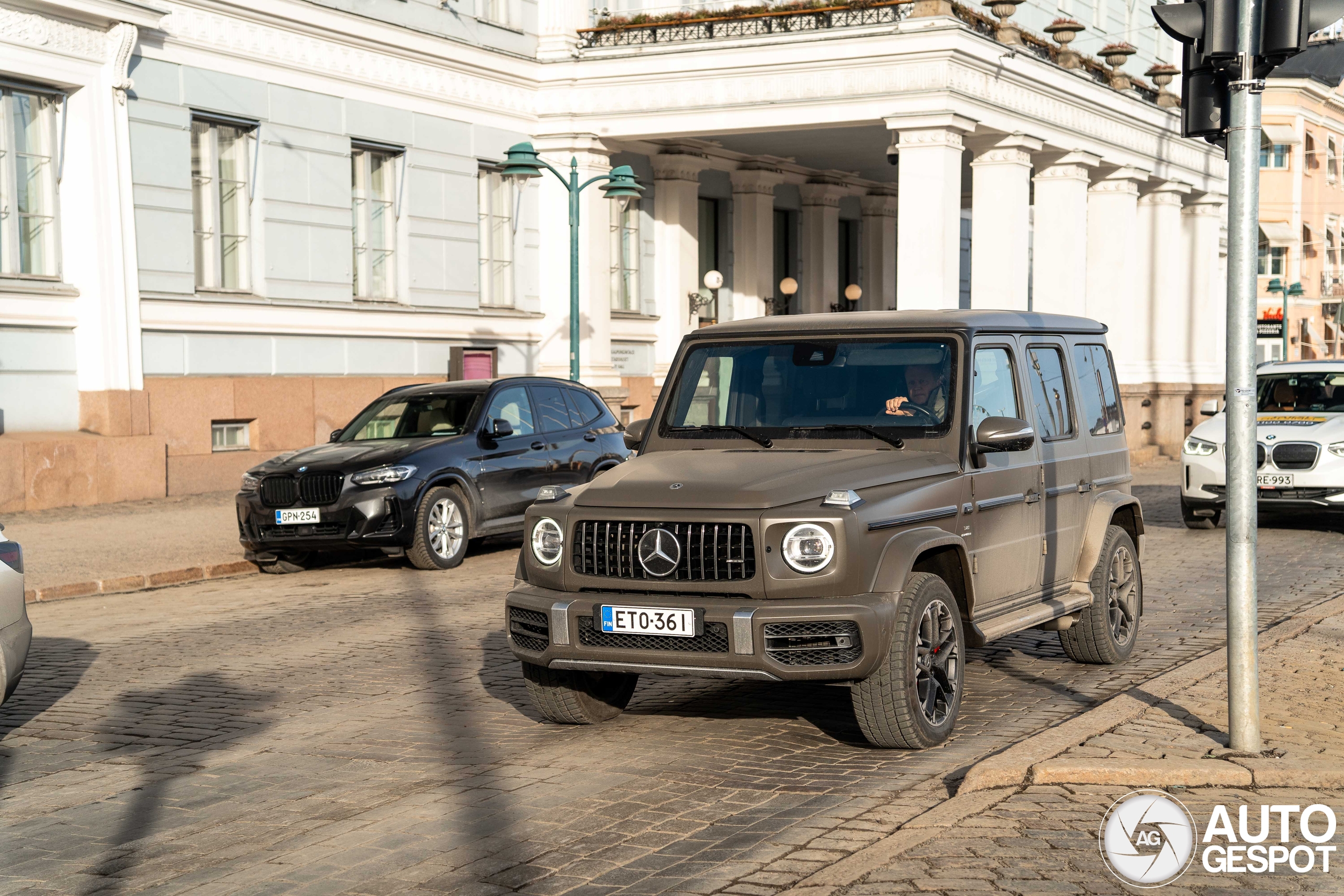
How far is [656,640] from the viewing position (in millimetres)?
6691

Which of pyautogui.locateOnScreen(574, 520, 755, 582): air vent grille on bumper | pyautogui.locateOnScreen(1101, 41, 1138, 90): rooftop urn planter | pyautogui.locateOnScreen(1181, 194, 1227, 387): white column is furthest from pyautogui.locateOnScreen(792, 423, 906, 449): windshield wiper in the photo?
pyautogui.locateOnScreen(1181, 194, 1227, 387): white column

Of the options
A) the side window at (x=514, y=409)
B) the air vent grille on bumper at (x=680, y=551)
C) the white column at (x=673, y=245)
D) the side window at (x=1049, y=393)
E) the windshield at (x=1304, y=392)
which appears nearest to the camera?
the air vent grille on bumper at (x=680, y=551)

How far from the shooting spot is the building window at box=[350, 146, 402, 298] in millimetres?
24531

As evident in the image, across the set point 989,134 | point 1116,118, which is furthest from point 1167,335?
point 989,134

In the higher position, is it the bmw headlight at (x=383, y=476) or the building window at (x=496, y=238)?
the building window at (x=496, y=238)

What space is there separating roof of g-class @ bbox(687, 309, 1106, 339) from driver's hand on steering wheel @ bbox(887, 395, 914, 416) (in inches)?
14.2

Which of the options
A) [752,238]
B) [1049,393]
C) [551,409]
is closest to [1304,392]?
[551,409]

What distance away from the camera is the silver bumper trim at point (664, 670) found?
6531mm

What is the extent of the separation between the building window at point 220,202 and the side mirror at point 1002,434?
52.9ft

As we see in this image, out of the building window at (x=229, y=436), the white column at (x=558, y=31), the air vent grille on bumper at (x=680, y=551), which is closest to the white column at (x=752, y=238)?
the white column at (x=558, y=31)

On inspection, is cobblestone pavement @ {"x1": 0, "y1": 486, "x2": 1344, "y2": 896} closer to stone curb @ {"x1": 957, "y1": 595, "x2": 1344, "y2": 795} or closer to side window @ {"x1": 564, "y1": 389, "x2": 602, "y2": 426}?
stone curb @ {"x1": 957, "y1": 595, "x2": 1344, "y2": 795}

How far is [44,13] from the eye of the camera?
1883cm

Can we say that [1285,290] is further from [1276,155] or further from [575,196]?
[575,196]

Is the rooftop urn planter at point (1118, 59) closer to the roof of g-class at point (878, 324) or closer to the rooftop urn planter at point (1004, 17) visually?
the rooftop urn planter at point (1004, 17)
